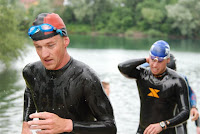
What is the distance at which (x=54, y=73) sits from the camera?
7.79ft

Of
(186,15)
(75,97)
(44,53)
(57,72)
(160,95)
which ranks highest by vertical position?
(44,53)

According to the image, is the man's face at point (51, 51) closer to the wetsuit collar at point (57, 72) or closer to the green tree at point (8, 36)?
the wetsuit collar at point (57, 72)

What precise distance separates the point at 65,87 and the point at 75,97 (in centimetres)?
11

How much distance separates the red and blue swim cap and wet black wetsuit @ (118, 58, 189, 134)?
2.04 m

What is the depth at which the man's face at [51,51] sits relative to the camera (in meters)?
2.25

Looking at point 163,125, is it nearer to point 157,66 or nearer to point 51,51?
point 157,66

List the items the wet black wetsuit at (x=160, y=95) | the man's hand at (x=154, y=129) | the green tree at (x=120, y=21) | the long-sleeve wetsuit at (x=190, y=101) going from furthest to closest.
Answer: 1. the green tree at (x=120, y=21)
2. the long-sleeve wetsuit at (x=190, y=101)
3. the wet black wetsuit at (x=160, y=95)
4. the man's hand at (x=154, y=129)

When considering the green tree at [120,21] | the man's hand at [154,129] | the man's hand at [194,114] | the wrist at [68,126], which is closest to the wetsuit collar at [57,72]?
the wrist at [68,126]

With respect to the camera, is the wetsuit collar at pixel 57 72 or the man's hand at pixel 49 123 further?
Answer: the wetsuit collar at pixel 57 72

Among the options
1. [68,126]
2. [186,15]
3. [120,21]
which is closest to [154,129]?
[68,126]

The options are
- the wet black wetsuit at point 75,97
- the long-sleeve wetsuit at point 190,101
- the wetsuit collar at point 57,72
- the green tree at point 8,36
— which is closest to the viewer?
the wet black wetsuit at point 75,97

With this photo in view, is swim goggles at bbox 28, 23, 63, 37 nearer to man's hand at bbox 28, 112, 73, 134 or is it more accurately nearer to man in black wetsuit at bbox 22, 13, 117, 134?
man in black wetsuit at bbox 22, 13, 117, 134

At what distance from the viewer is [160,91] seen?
4.06 m

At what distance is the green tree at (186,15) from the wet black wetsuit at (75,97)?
2311 inches
